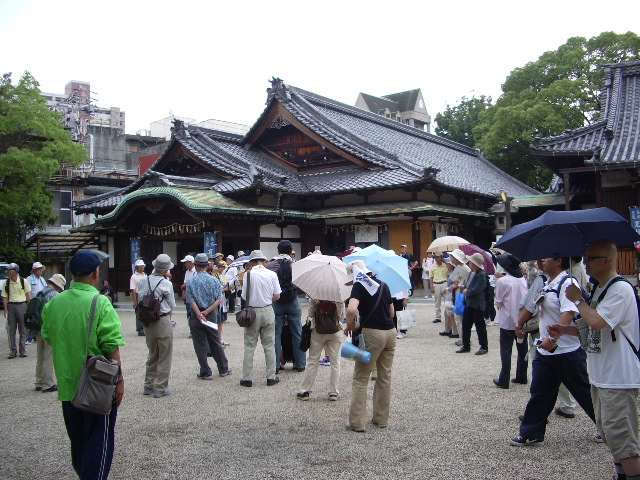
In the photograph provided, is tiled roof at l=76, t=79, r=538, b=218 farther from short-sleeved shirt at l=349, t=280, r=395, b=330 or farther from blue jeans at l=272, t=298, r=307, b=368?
short-sleeved shirt at l=349, t=280, r=395, b=330

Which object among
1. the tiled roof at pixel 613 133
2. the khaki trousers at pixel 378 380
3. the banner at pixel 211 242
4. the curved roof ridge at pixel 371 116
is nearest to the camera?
the khaki trousers at pixel 378 380

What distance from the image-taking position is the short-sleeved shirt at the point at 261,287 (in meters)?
7.59

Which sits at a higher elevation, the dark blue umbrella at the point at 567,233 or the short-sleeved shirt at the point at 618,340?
the dark blue umbrella at the point at 567,233

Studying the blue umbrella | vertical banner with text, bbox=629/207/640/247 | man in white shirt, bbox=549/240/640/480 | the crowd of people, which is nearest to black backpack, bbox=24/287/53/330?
the crowd of people

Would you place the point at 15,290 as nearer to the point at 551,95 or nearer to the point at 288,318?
the point at 288,318

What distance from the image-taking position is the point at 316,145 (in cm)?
2297

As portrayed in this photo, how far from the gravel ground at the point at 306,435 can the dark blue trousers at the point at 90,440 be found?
725 mm

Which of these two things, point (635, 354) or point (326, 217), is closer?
point (635, 354)

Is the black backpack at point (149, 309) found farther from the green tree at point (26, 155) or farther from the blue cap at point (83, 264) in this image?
the green tree at point (26, 155)

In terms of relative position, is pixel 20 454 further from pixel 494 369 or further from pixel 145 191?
pixel 145 191

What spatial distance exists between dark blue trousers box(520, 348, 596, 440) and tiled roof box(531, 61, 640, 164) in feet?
35.8

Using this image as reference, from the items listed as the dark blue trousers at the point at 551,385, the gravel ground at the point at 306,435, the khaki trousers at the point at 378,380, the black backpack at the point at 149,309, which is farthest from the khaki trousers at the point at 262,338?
the dark blue trousers at the point at 551,385

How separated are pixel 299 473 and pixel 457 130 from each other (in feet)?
133

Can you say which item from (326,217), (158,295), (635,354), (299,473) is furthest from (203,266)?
(326,217)
